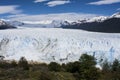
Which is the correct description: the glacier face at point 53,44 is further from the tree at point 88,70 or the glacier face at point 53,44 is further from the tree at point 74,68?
the tree at point 88,70

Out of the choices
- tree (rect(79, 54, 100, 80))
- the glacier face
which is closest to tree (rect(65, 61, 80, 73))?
tree (rect(79, 54, 100, 80))

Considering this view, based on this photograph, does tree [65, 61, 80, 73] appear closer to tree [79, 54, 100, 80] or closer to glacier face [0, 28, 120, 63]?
tree [79, 54, 100, 80]

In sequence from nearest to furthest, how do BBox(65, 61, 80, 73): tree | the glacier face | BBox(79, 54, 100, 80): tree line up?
BBox(79, 54, 100, 80): tree
BBox(65, 61, 80, 73): tree
the glacier face

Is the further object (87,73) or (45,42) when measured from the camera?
(45,42)

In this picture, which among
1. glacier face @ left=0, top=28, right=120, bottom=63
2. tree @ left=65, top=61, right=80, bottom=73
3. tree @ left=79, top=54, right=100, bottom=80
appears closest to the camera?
tree @ left=79, top=54, right=100, bottom=80

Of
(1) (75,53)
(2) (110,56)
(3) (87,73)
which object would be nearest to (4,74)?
(3) (87,73)

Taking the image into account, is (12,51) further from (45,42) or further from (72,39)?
(72,39)

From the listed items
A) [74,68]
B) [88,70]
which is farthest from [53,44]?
[88,70]

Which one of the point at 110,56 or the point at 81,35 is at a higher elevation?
the point at 81,35
